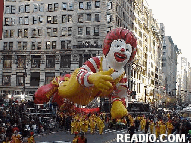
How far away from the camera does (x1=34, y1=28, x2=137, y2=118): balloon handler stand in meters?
24.4

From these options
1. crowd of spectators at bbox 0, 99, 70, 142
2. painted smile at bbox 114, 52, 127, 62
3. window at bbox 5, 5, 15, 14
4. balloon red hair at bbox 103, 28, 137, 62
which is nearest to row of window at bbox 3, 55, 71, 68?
window at bbox 5, 5, 15, 14

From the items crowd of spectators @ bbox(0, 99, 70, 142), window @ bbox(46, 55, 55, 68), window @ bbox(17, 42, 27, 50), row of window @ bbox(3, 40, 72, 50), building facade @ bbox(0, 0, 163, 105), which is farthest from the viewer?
window @ bbox(17, 42, 27, 50)

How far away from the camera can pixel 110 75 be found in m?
23.1

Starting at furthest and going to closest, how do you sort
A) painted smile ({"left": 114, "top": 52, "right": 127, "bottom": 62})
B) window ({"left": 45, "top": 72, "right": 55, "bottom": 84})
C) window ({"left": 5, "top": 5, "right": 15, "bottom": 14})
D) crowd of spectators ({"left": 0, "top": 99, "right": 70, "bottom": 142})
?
window ({"left": 5, "top": 5, "right": 15, "bottom": 14}) < window ({"left": 45, "top": 72, "right": 55, "bottom": 84}) < crowd of spectators ({"left": 0, "top": 99, "right": 70, "bottom": 142}) < painted smile ({"left": 114, "top": 52, "right": 127, "bottom": 62})

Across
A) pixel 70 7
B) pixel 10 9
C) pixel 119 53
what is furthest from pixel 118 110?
pixel 10 9

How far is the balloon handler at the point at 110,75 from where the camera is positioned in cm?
2441

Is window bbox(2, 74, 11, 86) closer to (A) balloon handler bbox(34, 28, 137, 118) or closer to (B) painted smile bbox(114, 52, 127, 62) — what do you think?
(A) balloon handler bbox(34, 28, 137, 118)

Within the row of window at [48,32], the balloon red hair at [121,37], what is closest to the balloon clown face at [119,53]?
the balloon red hair at [121,37]

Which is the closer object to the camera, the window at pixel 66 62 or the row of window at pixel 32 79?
the window at pixel 66 62

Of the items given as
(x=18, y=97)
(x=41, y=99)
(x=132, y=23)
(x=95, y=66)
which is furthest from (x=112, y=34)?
(x=132, y=23)

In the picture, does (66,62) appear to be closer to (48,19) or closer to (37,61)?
(37,61)

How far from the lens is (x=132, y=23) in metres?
75.8

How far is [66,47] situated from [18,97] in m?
17.5

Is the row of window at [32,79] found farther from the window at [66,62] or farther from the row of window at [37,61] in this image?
the window at [66,62]
